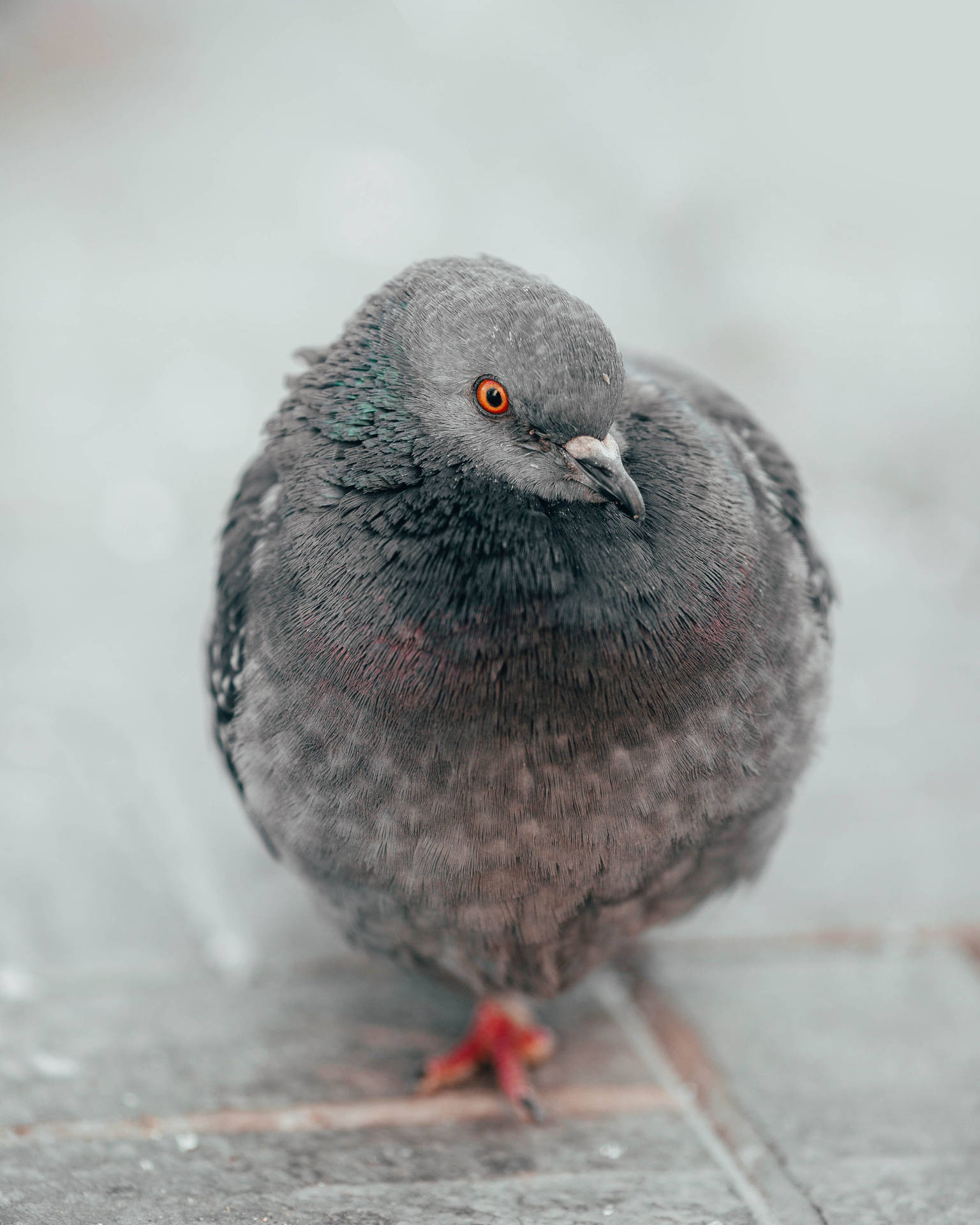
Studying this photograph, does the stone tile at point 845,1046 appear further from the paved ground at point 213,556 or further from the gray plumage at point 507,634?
the gray plumage at point 507,634

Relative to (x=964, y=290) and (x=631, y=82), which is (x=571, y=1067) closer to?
(x=964, y=290)

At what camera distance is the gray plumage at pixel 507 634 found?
2758 millimetres

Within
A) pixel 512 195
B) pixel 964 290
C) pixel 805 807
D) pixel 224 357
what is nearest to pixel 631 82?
pixel 512 195

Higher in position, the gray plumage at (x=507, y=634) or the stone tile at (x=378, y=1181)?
the gray plumage at (x=507, y=634)

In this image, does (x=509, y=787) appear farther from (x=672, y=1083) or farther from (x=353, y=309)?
(x=353, y=309)

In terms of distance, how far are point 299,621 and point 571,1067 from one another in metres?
1.63

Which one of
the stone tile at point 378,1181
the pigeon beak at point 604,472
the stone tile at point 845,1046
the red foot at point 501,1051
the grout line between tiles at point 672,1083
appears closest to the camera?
the pigeon beak at point 604,472

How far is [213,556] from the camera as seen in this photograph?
6.35 meters

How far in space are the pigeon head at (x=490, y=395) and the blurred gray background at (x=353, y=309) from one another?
1.97 m

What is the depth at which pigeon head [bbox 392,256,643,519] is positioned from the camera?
270 centimetres

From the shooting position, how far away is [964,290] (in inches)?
334

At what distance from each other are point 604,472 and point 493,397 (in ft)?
1.00

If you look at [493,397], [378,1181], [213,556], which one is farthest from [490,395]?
[213,556]

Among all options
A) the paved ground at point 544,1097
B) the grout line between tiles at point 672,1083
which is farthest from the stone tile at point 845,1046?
the grout line between tiles at point 672,1083
